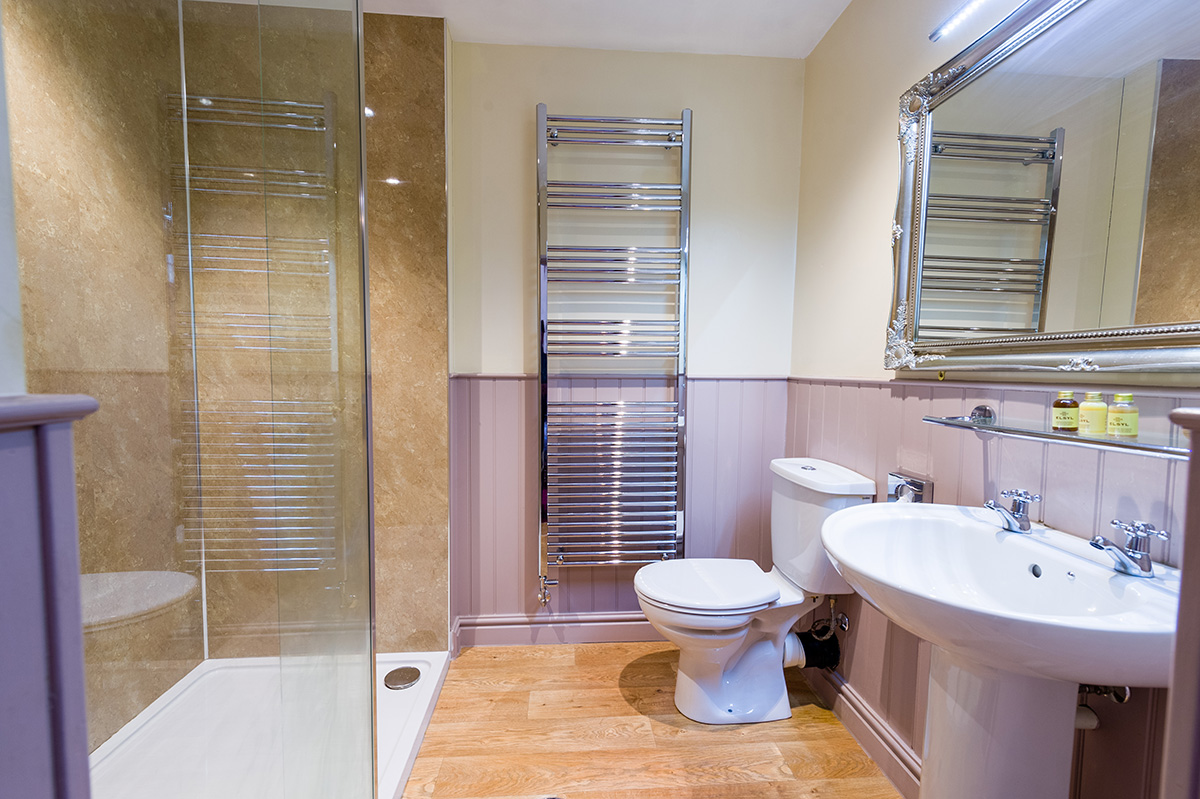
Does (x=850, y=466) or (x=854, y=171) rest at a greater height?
(x=854, y=171)

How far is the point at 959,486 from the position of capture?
1.22 meters

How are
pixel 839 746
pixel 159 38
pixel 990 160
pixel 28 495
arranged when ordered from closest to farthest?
pixel 28 495
pixel 159 38
pixel 990 160
pixel 839 746

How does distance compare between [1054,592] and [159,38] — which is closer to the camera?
[159,38]

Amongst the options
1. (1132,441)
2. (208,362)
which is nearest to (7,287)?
(208,362)

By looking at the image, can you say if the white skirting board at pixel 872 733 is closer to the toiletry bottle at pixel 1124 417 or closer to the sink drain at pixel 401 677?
the toiletry bottle at pixel 1124 417

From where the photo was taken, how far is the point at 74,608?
1.31 feet

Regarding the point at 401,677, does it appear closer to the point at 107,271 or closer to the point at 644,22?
the point at 107,271

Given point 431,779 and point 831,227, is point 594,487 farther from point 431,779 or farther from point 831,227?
point 831,227

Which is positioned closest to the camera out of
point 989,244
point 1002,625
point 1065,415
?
point 1002,625

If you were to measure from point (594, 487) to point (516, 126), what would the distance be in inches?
56.8

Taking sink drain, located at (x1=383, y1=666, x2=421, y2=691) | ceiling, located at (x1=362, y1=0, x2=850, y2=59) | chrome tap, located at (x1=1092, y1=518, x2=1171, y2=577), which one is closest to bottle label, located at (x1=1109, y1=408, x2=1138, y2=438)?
chrome tap, located at (x1=1092, y1=518, x2=1171, y2=577)

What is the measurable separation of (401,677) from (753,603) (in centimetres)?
127

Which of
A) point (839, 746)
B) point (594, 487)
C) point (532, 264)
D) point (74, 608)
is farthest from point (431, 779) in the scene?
point (532, 264)

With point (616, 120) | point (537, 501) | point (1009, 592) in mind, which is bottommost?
point (537, 501)
